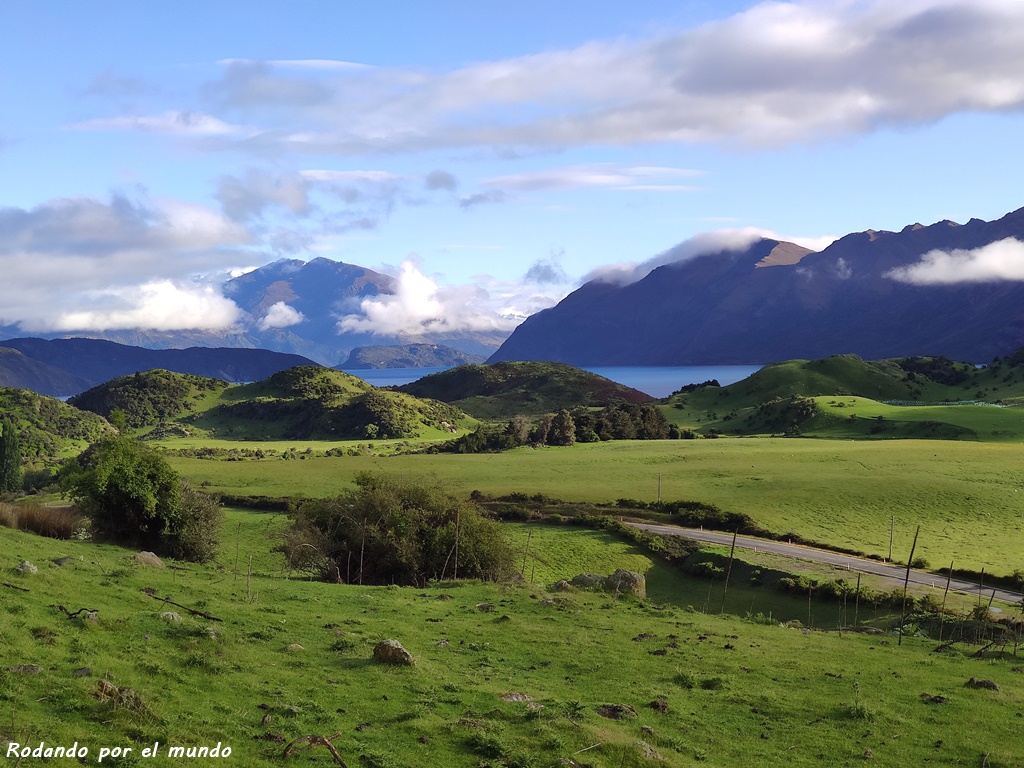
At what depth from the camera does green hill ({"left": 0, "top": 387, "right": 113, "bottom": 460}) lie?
165375mm

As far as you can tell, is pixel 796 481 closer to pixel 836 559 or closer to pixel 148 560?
pixel 836 559

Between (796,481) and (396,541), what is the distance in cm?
5420

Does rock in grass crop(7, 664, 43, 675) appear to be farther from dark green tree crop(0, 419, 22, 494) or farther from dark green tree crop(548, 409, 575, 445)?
dark green tree crop(548, 409, 575, 445)

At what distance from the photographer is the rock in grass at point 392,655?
19.9m

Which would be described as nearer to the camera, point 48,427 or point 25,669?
point 25,669

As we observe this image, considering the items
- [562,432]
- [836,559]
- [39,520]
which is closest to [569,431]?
[562,432]

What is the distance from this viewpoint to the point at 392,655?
1995 centimetres

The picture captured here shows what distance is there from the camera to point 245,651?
63.2ft

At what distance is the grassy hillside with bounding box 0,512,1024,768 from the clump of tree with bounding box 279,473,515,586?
11.0 m

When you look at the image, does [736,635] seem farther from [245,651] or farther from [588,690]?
[245,651]

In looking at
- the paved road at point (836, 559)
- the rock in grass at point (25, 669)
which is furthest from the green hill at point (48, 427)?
the rock in grass at point (25, 669)

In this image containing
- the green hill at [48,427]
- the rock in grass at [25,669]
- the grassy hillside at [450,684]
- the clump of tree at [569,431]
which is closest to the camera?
the grassy hillside at [450,684]

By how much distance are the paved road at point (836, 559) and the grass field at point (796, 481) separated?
10.6ft

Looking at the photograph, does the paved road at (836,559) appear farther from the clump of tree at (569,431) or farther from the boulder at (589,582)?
the clump of tree at (569,431)
